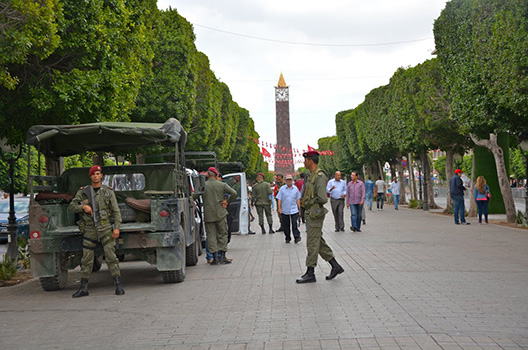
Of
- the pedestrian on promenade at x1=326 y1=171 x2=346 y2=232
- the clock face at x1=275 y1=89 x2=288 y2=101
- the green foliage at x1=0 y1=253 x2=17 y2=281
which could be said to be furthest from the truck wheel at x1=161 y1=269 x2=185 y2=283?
the clock face at x1=275 y1=89 x2=288 y2=101

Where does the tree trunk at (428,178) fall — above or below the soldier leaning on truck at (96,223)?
above

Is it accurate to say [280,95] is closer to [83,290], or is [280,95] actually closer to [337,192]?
[337,192]

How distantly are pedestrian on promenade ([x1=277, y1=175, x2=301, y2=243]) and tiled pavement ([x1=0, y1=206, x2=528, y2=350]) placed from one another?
4.01 meters

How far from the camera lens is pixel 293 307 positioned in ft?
27.3

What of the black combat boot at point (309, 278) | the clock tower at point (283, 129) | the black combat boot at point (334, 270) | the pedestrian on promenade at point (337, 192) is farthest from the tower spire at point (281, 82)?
the black combat boot at point (309, 278)

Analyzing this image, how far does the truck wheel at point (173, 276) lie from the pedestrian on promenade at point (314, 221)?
1.94 m

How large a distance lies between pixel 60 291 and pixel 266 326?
16.2 feet

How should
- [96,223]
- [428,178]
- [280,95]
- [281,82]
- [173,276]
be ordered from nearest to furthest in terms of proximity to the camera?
[96,223]
[173,276]
[428,178]
[280,95]
[281,82]

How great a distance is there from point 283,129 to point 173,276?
330 ft

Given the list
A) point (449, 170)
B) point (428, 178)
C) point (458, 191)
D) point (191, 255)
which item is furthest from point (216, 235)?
point (428, 178)

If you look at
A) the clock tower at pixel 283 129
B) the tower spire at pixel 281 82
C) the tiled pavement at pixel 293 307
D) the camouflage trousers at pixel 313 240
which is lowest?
the tiled pavement at pixel 293 307

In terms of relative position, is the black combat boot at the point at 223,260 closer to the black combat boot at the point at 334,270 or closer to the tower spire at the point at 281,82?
the black combat boot at the point at 334,270

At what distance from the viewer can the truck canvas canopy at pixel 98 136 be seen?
11539 mm

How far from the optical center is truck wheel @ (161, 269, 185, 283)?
36.6ft
